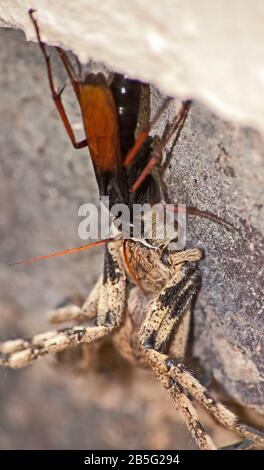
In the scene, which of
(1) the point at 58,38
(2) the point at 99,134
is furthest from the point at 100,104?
(1) the point at 58,38

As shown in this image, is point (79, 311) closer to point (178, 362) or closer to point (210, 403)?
point (178, 362)

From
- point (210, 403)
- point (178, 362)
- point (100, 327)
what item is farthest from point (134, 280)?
point (210, 403)

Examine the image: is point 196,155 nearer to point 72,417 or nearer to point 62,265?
point 62,265

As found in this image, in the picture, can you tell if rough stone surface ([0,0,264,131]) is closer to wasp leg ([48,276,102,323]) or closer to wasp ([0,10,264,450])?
wasp ([0,10,264,450])

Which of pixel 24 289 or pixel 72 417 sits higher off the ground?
pixel 24 289

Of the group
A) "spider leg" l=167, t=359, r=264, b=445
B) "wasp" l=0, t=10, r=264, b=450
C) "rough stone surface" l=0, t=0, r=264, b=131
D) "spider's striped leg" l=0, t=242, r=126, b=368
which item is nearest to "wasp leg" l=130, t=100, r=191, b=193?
"wasp" l=0, t=10, r=264, b=450

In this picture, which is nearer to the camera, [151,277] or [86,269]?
[151,277]
